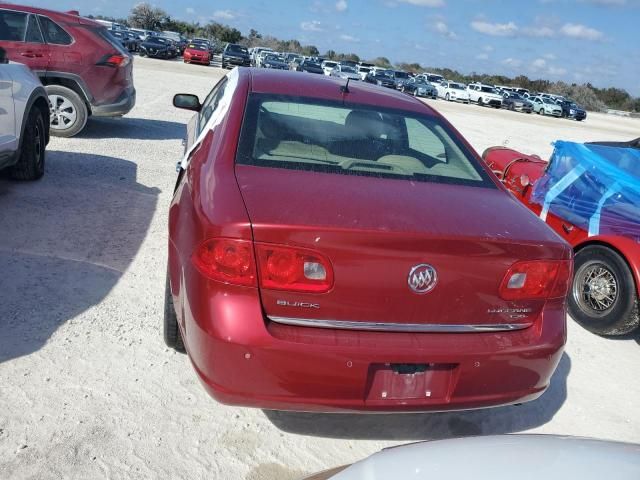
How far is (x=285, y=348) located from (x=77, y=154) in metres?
6.70

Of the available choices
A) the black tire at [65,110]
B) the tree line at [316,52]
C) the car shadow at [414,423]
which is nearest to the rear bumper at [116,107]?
the black tire at [65,110]

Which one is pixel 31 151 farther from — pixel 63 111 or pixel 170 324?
pixel 170 324

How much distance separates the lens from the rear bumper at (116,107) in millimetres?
9406

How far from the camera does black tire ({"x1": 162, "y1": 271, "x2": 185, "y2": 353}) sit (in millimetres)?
3379

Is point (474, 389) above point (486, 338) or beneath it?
beneath

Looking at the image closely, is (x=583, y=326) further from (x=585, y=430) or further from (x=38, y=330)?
(x=38, y=330)

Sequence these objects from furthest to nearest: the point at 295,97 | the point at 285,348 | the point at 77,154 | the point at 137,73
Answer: the point at 137,73 < the point at 77,154 < the point at 295,97 < the point at 285,348

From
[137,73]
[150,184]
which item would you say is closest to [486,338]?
[150,184]

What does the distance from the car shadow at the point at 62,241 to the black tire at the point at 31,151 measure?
0.11 metres

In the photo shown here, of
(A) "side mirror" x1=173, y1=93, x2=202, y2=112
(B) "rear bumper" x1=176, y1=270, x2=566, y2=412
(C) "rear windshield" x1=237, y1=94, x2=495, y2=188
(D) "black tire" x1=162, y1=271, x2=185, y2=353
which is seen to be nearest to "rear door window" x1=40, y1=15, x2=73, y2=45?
(A) "side mirror" x1=173, y1=93, x2=202, y2=112

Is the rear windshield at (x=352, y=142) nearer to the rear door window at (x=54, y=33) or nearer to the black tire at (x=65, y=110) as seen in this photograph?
the black tire at (x=65, y=110)

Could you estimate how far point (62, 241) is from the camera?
504 centimetres

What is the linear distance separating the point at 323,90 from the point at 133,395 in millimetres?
2073

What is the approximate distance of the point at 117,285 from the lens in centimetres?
441
